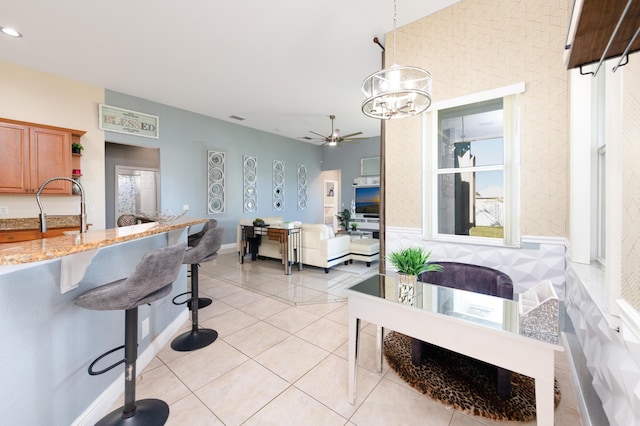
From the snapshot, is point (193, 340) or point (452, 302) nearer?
point (452, 302)

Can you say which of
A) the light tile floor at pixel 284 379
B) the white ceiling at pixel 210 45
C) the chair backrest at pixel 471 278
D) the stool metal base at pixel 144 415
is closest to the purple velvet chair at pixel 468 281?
the chair backrest at pixel 471 278

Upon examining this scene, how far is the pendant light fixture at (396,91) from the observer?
172 centimetres

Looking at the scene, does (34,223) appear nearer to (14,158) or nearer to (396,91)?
(14,158)

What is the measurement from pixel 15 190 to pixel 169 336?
11.8ft

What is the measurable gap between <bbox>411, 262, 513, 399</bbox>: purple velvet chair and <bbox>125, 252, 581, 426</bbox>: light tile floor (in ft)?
1.02

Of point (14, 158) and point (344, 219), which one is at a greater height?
point (14, 158)

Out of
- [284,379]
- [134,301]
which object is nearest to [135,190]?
[134,301]

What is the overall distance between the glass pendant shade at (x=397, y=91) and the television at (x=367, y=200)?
22.0 feet

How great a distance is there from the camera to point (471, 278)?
2.21m

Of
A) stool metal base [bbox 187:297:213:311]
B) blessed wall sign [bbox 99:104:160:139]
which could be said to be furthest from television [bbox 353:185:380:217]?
stool metal base [bbox 187:297:213:311]

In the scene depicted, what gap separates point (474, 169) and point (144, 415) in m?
3.42

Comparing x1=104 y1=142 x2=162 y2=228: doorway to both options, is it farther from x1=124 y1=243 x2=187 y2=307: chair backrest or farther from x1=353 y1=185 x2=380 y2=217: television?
x1=353 y1=185 x2=380 y2=217: television

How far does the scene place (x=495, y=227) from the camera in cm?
268

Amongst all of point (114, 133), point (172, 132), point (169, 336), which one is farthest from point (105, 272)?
point (172, 132)
